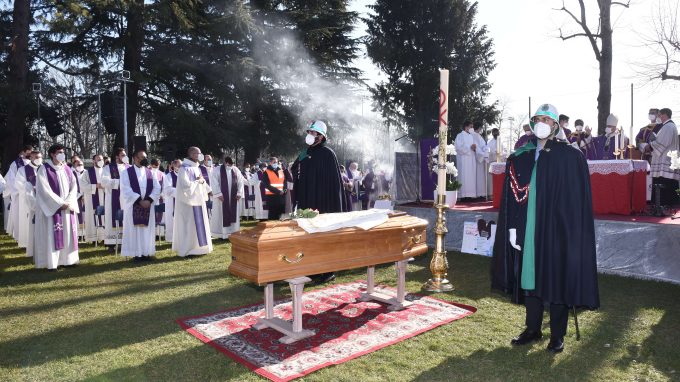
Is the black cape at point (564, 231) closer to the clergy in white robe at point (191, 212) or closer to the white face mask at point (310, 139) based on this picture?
the white face mask at point (310, 139)

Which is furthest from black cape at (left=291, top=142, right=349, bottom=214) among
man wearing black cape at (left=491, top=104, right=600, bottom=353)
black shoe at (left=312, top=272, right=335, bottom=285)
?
man wearing black cape at (left=491, top=104, right=600, bottom=353)

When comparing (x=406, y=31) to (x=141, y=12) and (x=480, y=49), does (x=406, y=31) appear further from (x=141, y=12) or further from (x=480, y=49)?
(x=141, y=12)

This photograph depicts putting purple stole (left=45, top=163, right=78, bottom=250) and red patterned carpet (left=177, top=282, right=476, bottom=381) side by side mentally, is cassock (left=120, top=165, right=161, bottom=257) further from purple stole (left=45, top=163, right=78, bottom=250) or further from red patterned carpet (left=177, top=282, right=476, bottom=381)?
red patterned carpet (left=177, top=282, right=476, bottom=381)

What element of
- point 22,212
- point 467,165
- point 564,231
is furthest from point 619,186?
point 22,212

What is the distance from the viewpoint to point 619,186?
8.19m

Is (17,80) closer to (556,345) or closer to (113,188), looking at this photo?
(113,188)

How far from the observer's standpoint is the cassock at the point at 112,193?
9.98m

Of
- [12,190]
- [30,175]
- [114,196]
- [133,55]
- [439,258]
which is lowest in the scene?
[439,258]

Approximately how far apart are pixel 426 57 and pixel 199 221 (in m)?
23.7

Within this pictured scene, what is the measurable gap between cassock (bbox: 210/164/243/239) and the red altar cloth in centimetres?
679

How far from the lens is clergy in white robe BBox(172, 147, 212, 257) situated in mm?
9453

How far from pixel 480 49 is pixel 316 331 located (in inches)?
1137

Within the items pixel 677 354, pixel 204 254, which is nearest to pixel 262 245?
pixel 677 354

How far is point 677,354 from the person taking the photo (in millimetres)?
4324
